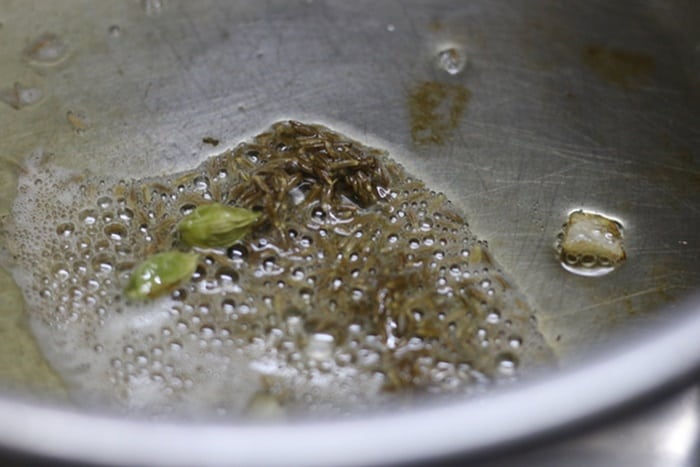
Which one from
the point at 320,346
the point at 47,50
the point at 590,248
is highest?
the point at 47,50

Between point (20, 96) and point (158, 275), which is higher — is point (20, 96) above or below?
above

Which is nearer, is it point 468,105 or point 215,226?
point 215,226

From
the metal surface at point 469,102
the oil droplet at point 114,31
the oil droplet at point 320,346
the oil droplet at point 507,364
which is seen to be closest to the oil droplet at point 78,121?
the metal surface at point 469,102

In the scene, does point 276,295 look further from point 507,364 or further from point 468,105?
point 468,105

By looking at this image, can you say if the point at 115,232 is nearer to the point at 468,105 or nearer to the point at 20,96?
the point at 20,96

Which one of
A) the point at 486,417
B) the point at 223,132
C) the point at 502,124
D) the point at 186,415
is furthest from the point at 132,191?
the point at 486,417

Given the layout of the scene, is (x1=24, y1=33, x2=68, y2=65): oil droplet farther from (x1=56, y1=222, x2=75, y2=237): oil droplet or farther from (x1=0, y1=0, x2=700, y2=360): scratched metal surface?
→ (x1=56, y1=222, x2=75, y2=237): oil droplet

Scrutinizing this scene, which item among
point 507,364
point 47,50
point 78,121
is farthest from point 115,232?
point 507,364
